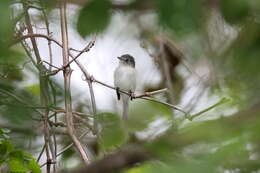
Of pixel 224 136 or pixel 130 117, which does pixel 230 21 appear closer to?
pixel 224 136

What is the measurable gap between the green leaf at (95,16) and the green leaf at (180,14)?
78mm

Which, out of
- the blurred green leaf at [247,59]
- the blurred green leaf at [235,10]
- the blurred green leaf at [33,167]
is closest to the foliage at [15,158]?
the blurred green leaf at [33,167]

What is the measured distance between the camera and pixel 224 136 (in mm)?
558

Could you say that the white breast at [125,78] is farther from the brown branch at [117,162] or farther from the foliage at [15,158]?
the brown branch at [117,162]

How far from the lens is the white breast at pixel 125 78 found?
5844 mm

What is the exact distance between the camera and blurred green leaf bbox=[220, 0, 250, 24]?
1.88 feet

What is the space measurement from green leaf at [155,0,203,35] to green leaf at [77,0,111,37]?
0.08m

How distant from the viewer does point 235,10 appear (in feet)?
1.95

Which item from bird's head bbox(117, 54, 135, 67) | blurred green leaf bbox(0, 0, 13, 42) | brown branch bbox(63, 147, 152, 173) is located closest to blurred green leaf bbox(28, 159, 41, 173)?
blurred green leaf bbox(0, 0, 13, 42)

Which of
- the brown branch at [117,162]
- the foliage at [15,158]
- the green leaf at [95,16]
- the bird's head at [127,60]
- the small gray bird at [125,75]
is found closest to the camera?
the brown branch at [117,162]

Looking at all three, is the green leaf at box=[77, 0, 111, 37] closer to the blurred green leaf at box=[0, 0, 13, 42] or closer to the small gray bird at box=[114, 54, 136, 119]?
the blurred green leaf at box=[0, 0, 13, 42]

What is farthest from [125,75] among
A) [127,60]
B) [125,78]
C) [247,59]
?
[247,59]

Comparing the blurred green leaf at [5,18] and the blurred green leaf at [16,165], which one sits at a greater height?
the blurred green leaf at [16,165]

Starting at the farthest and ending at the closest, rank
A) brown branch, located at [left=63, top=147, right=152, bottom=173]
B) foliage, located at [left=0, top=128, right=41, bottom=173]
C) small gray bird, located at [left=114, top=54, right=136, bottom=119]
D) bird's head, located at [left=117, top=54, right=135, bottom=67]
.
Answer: bird's head, located at [left=117, top=54, right=135, bottom=67] < small gray bird, located at [left=114, top=54, right=136, bottom=119] < foliage, located at [left=0, top=128, right=41, bottom=173] < brown branch, located at [left=63, top=147, right=152, bottom=173]
